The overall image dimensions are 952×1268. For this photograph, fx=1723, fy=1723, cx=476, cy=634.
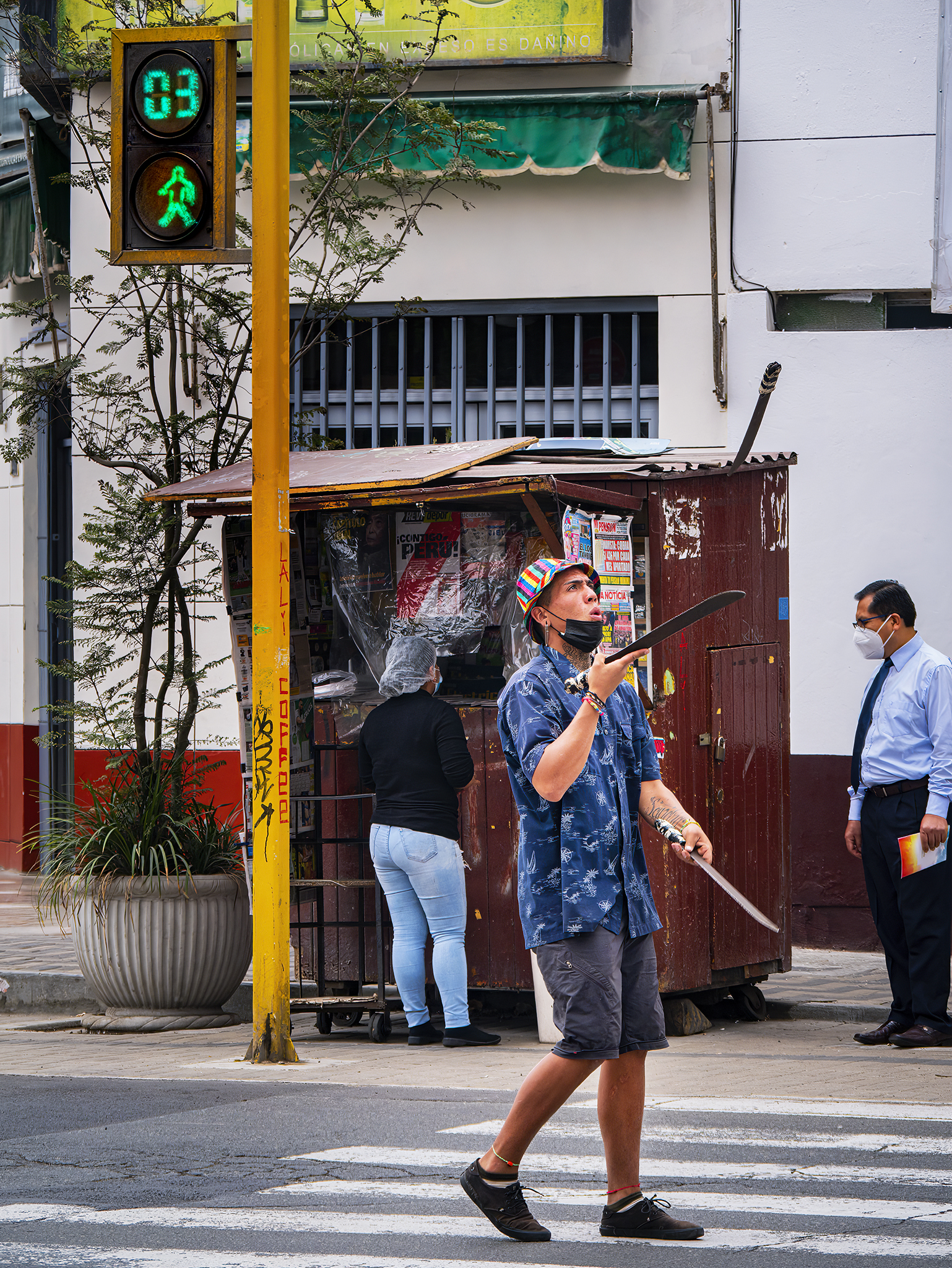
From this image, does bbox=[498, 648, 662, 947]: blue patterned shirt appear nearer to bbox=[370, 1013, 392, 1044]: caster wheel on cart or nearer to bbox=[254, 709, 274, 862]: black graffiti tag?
bbox=[254, 709, 274, 862]: black graffiti tag

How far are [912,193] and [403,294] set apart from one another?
354 centimetres

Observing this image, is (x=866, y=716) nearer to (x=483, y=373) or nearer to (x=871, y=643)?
(x=871, y=643)

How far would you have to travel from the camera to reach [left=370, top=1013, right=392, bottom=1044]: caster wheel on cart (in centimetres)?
872

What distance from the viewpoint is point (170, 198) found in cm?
751

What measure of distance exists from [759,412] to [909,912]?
2.50 metres

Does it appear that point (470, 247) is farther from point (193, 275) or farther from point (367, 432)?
point (193, 275)

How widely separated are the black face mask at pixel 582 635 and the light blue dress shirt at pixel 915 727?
12.2 feet

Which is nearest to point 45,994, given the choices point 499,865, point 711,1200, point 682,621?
point 499,865

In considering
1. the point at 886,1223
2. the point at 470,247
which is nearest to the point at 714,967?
the point at 886,1223

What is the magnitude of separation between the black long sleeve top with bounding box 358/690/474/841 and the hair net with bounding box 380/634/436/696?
10 cm

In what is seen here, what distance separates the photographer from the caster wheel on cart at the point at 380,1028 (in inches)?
343

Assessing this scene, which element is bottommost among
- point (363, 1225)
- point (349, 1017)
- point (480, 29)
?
point (349, 1017)

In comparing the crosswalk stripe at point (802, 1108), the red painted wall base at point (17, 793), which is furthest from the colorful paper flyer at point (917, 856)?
the red painted wall base at point (17, 793)

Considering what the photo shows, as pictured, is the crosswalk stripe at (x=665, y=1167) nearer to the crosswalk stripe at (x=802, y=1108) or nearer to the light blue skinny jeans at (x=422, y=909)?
the crosswalk stripe at (x=802, y=1108)
